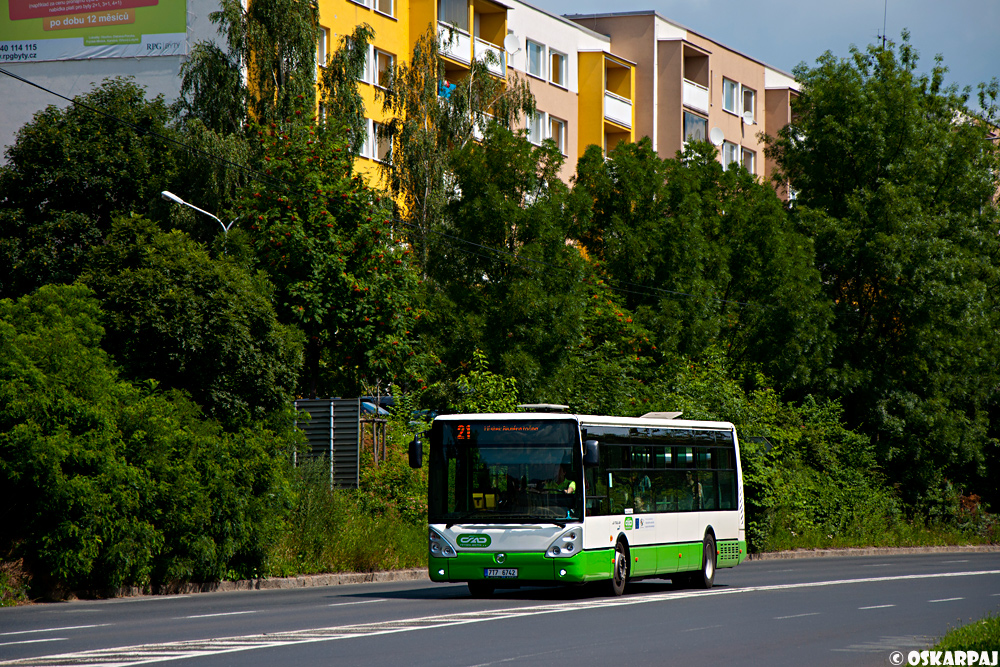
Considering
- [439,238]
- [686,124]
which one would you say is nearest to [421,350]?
[439,238]

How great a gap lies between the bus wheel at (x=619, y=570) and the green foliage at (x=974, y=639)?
26.4 feet

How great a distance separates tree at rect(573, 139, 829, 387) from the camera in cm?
4341

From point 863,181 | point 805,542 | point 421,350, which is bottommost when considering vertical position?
point 805,542

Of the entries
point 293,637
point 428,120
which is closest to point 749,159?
point 428,120

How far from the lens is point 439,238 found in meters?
38.6

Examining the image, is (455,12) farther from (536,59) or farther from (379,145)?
(379,145)

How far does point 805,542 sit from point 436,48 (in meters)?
19.5

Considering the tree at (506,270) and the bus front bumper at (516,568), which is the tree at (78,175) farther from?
the bus front bumper at (516,568)

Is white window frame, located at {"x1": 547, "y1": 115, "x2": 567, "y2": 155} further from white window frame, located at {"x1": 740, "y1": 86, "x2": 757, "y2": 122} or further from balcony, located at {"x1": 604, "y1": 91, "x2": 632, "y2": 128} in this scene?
white window frame, located at {"x1": 740, "y1": 86, "x2": 757, "y2": 122}

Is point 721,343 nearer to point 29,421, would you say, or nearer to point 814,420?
point 814,420

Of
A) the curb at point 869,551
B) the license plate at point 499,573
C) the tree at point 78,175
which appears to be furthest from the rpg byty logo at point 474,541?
the tree at point 78,175

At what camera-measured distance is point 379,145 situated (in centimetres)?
4741

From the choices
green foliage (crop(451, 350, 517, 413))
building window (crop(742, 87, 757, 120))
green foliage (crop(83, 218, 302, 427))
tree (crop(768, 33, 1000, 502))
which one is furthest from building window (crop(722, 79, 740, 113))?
green foliage (crop(83, 218, 302, 427))

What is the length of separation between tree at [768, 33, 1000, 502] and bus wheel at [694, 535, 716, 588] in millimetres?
25563
